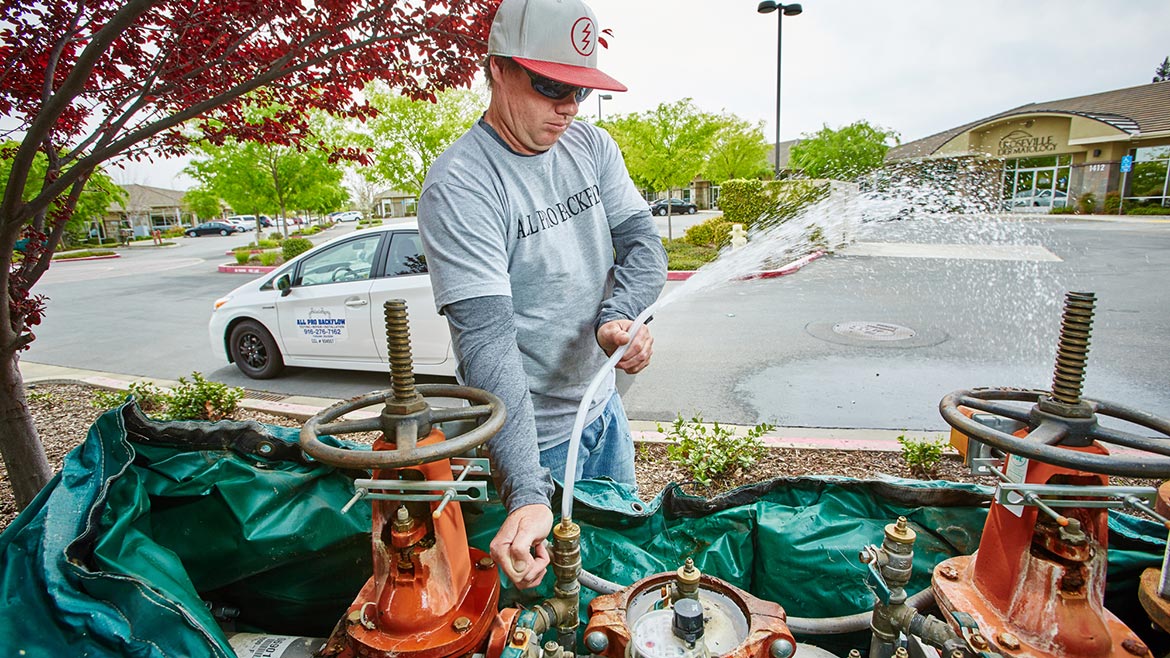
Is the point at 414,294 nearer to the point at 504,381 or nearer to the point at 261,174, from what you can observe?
the point at 504,381

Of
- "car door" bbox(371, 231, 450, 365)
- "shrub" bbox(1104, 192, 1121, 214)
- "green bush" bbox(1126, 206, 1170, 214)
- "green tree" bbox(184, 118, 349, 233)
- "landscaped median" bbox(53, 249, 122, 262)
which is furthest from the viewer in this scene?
"landscaped median" bbox(53, 249, 122, 262)

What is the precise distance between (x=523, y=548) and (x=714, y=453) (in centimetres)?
255

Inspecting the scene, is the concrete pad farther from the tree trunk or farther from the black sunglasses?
the tree trunk

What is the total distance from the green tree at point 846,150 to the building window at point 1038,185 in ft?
25.8

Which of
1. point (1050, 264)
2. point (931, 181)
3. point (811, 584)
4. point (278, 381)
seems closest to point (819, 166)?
point (931, 181)

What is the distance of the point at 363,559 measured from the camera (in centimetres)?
179

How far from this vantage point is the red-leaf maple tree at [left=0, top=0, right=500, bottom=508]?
2729 millimetres

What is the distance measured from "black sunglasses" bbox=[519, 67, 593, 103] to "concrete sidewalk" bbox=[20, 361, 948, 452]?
298cm

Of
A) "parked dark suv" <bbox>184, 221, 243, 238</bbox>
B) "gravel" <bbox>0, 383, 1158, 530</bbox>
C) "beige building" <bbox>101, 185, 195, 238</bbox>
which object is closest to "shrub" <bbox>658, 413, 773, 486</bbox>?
"gravel" <bbox>0, 383, 1158, 530</bbox>

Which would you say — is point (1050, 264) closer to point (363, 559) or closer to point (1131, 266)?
point (1131, 266)

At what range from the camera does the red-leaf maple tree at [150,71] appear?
107 inches

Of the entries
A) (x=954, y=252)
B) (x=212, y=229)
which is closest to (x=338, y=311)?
(x=954, y=252)

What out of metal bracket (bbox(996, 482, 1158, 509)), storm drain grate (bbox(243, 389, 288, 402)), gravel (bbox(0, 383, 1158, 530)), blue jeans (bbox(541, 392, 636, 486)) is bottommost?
storm drain grate (bbox(243, 389, 288, 402))

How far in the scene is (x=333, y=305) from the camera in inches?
251
